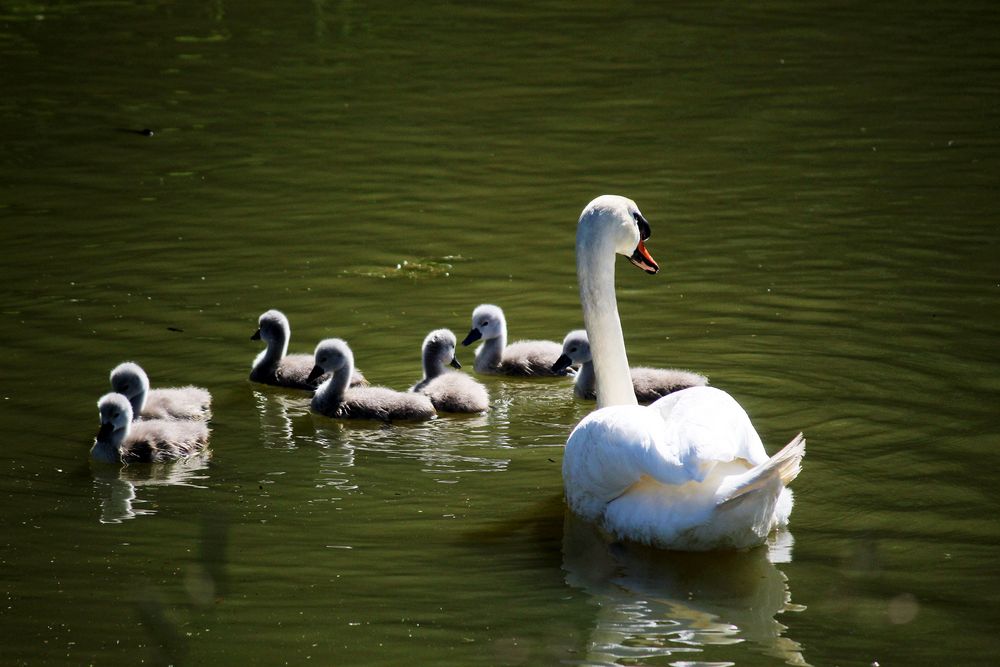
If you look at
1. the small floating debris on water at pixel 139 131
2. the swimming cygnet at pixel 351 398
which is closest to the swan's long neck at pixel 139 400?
the swimming cygnet at pixel 351 398

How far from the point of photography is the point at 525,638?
5.71m

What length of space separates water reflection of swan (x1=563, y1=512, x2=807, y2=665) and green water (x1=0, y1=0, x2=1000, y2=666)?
2cm

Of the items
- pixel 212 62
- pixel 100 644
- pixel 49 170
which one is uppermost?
pixel 212 62

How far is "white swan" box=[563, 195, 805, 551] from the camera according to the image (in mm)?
6219

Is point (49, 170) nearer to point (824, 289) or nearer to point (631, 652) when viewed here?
point (824, 289)

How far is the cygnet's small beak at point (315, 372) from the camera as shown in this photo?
9.23 m

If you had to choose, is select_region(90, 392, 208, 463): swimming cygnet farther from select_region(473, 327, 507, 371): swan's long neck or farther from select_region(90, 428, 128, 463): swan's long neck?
select_region(473, 327, 507, 371): swan's long neck

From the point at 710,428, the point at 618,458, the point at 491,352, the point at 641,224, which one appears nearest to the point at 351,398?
the point at 491,352

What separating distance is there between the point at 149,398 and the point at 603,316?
2.80 meters

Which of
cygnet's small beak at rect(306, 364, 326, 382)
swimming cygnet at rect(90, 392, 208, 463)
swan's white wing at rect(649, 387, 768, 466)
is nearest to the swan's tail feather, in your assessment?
swan's white wing at rect(649, 387, 768, 466)

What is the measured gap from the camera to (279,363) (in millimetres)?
9609

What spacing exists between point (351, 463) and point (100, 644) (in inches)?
94.9

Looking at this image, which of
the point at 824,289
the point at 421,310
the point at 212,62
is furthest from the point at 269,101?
the point at 824,289

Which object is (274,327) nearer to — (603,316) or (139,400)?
(139,400)
